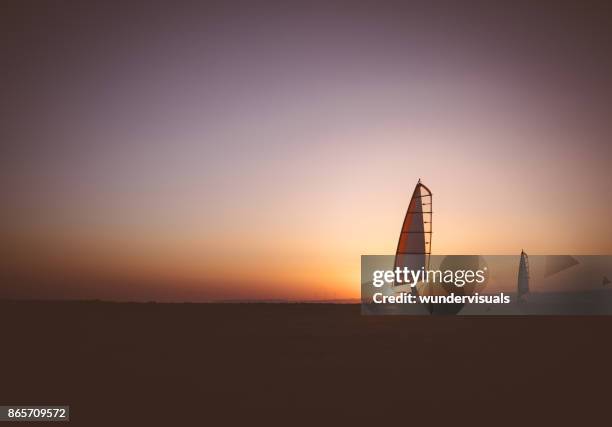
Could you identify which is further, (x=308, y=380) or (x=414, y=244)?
(x=414, y=244)

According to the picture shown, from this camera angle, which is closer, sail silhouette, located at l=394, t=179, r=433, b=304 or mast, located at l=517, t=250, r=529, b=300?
sail silhouette, located at l=394, t=179, r=433, b=304

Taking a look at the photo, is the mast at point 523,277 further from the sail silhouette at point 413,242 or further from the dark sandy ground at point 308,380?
the dark sandy ground at point 308,380

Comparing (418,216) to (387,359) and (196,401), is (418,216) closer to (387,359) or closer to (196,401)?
(387,359)

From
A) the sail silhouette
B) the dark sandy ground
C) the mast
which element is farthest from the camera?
the mast

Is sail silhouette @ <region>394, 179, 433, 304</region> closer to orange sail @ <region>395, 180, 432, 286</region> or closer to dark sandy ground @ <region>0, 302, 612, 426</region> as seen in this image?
orange sail @ <region>395, 180, 432, 286</region>

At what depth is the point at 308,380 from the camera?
16.2 meters

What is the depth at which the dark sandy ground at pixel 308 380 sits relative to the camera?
40.9ft

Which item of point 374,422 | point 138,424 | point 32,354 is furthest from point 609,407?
point 32,354

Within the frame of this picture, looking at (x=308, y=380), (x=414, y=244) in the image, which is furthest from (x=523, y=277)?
(x=308, y=380)

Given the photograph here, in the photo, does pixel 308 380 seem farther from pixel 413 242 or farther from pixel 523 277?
pixel 523 277

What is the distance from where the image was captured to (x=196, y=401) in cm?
1350

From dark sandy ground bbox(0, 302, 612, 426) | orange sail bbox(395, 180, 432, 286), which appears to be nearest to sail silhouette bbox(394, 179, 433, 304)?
orange sail bbox(395, 180, 432, 286)

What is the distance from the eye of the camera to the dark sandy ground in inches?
490

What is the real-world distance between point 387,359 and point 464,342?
7.77 meters
